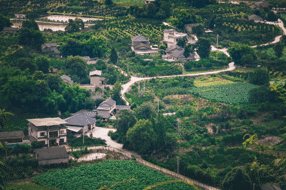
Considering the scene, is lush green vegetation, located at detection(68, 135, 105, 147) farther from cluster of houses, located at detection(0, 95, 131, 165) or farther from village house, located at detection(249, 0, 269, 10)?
village house, located at detection(249, 0, 269, 10)

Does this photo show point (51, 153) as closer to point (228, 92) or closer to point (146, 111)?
point (146, 111)

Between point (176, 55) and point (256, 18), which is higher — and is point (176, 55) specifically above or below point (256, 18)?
below

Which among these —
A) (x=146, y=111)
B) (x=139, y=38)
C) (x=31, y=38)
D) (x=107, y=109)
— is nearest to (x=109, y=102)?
(x=107, y=109)

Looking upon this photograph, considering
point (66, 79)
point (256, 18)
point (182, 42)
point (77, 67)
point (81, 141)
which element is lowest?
point (81, 141)

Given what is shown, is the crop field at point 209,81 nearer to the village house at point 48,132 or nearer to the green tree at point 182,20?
the green tree at point 182,20

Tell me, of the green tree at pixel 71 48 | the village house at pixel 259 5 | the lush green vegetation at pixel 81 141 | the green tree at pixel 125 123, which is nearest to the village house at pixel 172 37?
the green tree at pixel 71 48

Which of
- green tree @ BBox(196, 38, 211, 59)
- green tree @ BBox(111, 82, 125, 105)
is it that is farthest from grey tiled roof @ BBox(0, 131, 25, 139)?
green tree @ BBox(196, 38, 211, 59)
